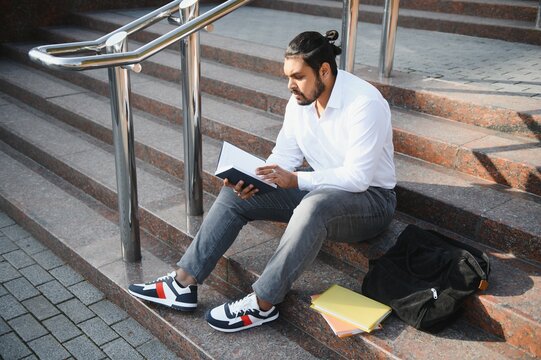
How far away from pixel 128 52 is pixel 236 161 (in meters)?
0.70

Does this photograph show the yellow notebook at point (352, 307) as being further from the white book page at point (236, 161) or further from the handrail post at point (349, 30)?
the handrail post at point (349, 30)

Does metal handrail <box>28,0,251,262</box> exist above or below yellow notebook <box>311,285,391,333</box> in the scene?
above

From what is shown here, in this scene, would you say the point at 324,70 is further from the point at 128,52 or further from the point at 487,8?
the point at 487,8

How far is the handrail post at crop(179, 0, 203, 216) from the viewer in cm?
304

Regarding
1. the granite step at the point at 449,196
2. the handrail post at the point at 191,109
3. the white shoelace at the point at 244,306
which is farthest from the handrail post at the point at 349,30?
the white shoelace at the point at 244,306

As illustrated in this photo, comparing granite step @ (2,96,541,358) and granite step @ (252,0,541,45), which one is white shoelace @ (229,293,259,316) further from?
granite step @ (252,0,541,45)

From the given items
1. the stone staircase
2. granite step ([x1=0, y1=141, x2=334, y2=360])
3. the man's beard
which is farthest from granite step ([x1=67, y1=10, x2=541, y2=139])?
granite step ([x1=0, y1=141, x2=334, y2=360])

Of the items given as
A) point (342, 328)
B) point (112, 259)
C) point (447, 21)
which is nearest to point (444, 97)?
point (342, 328)

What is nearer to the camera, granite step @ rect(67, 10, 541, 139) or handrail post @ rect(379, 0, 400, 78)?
granite step @ rect(67, 10, 541, 139)

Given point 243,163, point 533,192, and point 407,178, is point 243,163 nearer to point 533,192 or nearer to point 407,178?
→ point 407,178

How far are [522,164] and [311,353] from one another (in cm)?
144

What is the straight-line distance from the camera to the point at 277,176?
2.75 metres

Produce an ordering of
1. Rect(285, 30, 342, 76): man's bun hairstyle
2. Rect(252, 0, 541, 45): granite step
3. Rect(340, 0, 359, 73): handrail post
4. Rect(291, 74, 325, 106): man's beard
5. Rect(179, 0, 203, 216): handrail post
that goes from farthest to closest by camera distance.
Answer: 1. Rect(252, 0, 541, 45): granite step
2. Rect(340, 0, 359, 73): handrail post
3. Rect(179, 0, 203, 216): handrail post
4. Rect(291, 74, 325, 106): man's beard
5. Rect(285, 30, 342, 76): man's bun hairstyle

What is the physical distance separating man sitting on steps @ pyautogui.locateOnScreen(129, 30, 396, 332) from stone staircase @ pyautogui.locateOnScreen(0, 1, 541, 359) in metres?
0.14
